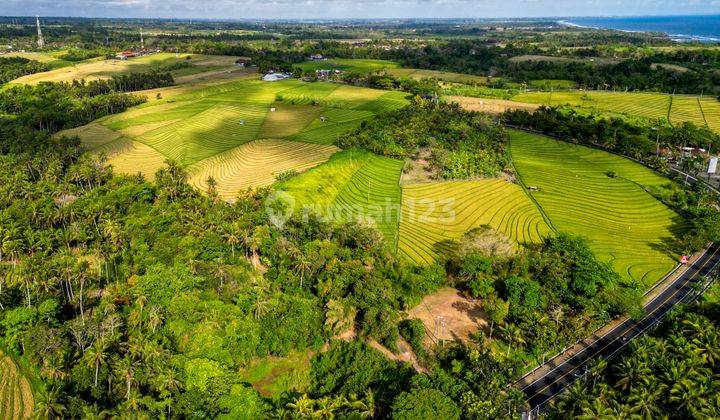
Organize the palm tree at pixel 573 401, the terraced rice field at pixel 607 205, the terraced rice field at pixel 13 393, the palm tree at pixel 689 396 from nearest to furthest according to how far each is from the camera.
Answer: the palm tree at pixel 689 396 → the palm tree at pixel 573 401 → the terraced rice field at pixel 13 393 → the terraced rice field at pixel 607 205

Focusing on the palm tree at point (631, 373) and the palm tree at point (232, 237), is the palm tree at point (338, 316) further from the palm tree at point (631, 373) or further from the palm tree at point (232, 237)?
the palm tree at point (631, 373)

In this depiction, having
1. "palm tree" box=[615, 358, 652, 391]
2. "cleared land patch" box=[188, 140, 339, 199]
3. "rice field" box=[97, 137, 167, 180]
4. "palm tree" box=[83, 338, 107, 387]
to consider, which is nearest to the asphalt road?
"palm tree" box=[615, 358, 652, 391]

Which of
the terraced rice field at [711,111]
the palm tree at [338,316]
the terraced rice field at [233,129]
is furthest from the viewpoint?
the terraced rice field at [711,111]

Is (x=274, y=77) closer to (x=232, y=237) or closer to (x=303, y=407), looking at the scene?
(x=232, y=237)

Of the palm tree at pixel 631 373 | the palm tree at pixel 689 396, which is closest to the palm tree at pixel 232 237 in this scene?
Answer: the palm tree at pixel 631 373

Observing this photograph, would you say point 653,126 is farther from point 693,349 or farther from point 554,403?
point 554,403

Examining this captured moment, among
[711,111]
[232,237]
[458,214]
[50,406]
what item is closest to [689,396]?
[458,214]
